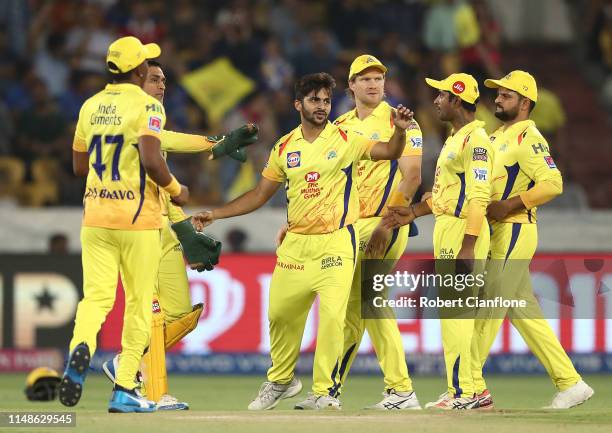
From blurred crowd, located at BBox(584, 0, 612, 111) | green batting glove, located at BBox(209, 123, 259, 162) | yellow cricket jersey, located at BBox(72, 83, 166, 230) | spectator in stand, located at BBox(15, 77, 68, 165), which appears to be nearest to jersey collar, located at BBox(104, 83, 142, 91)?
yellow cricket jersey, located at BBox(72, 83, 166, 230)

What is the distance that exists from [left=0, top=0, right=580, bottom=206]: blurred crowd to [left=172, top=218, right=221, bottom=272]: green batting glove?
5662 mm

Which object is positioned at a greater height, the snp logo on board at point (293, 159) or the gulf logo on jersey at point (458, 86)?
the gulf logo on jersey at point (458, 86)

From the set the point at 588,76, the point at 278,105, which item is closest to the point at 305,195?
the point at 278,105

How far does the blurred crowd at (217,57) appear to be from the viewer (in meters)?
17.1

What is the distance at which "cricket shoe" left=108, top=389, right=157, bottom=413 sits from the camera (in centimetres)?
1002

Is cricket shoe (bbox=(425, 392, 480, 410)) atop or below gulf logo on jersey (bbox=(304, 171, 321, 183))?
below

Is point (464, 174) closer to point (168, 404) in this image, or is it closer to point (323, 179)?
point (323, 179)

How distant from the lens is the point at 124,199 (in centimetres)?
983

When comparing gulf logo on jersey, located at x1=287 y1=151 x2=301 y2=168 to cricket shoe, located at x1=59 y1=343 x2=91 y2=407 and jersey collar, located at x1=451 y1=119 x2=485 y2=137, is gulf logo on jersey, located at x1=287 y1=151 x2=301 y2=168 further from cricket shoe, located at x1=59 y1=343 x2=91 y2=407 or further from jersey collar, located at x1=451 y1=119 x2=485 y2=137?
cricket shoe, located at x1=59 y1=343 x2=91 y2=407

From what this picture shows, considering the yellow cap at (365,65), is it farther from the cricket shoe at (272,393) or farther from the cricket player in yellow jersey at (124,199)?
the cricket shoe at (272,393)

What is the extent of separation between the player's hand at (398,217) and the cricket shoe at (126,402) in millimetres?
2328

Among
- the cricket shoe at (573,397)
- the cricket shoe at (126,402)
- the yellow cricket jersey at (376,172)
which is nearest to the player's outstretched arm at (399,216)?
the yellow cricket jersey at (376,172)

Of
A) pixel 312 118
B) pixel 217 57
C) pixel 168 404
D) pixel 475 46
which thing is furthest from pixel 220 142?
pixel 475 46

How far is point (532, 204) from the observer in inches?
447
